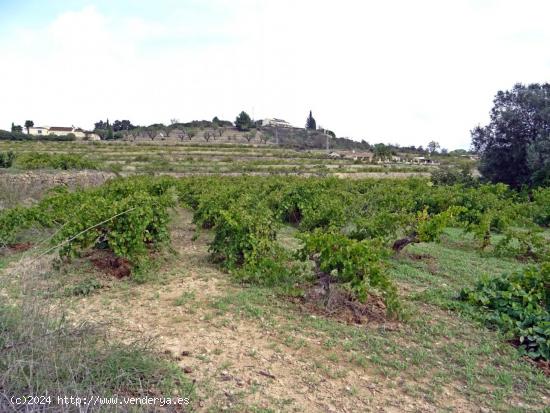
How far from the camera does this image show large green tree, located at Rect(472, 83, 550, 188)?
17266 millimetres

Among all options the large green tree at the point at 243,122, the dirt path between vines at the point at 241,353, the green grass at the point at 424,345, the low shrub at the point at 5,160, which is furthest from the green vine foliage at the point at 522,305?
the large green tree at the point at 243,122

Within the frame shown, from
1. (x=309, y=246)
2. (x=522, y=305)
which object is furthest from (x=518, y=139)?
(x=309, y=246)

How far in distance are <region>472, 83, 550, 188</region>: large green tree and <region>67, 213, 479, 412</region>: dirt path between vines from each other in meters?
16.5

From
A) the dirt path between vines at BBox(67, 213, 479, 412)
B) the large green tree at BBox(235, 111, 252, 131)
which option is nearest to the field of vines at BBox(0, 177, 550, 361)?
the dirt path between vines at BBox(67, 213, 479, 412)

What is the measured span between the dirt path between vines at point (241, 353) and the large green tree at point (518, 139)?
54.2 ft

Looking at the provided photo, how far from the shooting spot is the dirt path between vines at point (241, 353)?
3.00 m

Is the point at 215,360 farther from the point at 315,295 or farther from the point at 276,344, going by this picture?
the point at 315,295

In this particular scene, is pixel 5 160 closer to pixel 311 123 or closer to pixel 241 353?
pixel 241 353

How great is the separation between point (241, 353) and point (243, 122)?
65.8 metres

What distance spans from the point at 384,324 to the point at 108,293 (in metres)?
3.09

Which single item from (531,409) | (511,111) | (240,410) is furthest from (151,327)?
(511,111)

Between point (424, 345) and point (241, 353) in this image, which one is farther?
point (424, 345)

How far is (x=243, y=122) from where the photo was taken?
6762 cm

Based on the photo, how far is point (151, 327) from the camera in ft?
13.2
